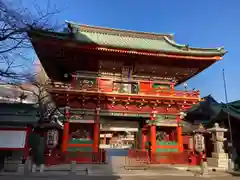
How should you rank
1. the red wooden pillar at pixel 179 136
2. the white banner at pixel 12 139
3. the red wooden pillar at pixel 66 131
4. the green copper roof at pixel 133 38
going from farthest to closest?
1. the green copper roof at pixel 133 38
2. the red wooden pillar at pixel 179 136
3. the red wooden pillar at pixel 66 131
4. the white banner at pixel 12 139

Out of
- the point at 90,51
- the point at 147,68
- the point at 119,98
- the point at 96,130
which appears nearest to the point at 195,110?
the point at 147,68

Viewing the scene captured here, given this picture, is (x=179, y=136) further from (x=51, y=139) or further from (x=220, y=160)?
(x=51, y=139)

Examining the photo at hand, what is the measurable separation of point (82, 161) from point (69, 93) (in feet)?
16.8

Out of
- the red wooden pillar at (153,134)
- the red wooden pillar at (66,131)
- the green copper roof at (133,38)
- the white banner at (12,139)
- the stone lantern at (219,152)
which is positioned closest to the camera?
the white banner at (12,139)

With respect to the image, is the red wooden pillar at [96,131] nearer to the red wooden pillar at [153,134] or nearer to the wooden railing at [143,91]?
the wooden railing at [143,91]

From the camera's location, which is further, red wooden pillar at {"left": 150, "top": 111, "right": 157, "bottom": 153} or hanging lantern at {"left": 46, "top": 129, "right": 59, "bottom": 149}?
red wooden pillar at {"left": 150, "top": 111, "right": 157, "bottom": 153}

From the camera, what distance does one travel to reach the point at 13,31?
8438mm

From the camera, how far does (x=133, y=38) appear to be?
21641mm

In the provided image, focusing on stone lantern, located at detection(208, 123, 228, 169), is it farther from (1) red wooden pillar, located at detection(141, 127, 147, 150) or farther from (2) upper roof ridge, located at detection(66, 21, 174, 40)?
(2) upper roof ridge, located at detection(66, 21, 174, 40)

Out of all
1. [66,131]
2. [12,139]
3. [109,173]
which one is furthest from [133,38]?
[12,139]

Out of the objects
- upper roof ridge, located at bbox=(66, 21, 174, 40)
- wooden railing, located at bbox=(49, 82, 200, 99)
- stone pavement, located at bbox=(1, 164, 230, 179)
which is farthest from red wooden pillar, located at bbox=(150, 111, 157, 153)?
upper roof ridge, located at bbox=(66, 21, 174, 40)

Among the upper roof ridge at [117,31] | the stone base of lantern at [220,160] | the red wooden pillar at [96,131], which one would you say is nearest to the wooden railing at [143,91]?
the red wooden pillar at [96,131]

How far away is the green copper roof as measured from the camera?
18.1 metres

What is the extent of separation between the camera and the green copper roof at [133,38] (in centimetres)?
1811
